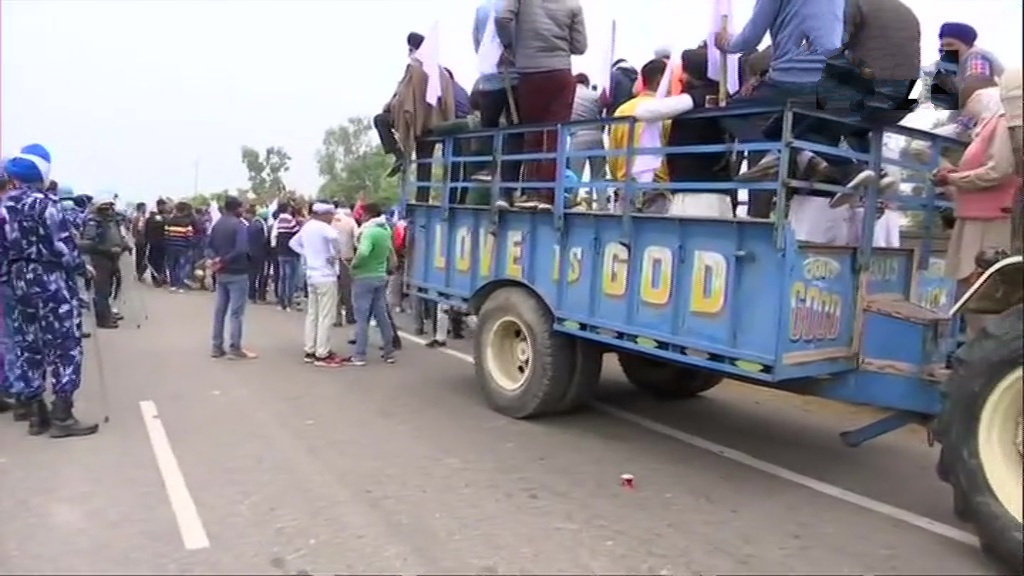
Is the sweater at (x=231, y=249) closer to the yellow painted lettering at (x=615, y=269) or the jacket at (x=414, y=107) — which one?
the jacket at (x=414, y=107)

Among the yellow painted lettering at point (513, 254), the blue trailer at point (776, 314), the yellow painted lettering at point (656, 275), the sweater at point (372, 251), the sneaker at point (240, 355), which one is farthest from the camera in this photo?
the sneaker at point (240, 355)

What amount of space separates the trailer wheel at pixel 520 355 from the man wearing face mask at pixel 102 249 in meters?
6.84

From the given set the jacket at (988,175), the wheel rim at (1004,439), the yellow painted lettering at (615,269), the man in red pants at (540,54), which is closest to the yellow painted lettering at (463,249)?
the man in red pants at (540,54)

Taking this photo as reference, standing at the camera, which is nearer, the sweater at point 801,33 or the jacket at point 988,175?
the jacket at point 988,175

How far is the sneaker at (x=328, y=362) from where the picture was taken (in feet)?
29.1

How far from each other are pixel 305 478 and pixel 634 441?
2.22m

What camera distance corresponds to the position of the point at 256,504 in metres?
4.66

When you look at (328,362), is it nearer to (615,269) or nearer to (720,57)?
(615,269)

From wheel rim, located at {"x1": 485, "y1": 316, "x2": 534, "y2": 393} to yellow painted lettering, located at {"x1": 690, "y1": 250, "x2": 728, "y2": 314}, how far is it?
1.77 metres

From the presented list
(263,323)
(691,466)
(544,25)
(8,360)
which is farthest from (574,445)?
(263,323)

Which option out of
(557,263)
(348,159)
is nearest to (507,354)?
(557,263)

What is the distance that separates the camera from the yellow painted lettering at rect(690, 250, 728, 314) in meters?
4.88

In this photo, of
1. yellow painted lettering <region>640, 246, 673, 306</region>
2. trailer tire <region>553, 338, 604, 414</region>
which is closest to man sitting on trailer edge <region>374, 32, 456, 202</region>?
Answer: trailer tire <region>553, 338, 604, 414</region>

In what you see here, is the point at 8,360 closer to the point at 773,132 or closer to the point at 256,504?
the point at 256,504
